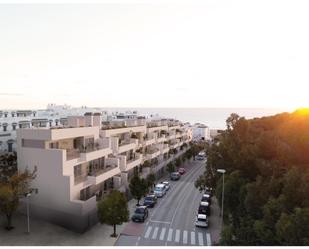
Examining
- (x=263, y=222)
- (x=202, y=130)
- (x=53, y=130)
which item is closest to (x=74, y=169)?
(x=53, y=130)

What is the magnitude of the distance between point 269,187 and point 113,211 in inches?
436

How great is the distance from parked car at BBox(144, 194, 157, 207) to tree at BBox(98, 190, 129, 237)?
26.3 ft

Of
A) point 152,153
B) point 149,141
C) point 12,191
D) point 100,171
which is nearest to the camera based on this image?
point 12,191

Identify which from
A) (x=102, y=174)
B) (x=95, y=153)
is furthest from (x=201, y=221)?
(x=95, y=153)

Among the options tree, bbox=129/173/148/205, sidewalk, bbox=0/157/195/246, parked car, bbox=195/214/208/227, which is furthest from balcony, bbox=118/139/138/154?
parked car, bbox=195/214/208/227

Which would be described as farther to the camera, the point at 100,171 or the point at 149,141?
the point at 149,141

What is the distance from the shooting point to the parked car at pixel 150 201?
1195 inches

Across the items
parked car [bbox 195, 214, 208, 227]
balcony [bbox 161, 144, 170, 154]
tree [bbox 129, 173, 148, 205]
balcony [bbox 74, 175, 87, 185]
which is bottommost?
parked car [bbox 195, 214, 208, 227]

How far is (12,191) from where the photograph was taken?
2172 cm

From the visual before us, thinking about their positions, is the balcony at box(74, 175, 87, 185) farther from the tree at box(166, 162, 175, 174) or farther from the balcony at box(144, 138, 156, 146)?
the tree at box(166, 162, 175, 174)

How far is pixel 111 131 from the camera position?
104ft

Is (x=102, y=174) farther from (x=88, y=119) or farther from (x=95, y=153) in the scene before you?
(x=88, y=119)

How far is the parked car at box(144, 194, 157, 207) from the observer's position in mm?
30344

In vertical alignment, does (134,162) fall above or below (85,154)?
below
